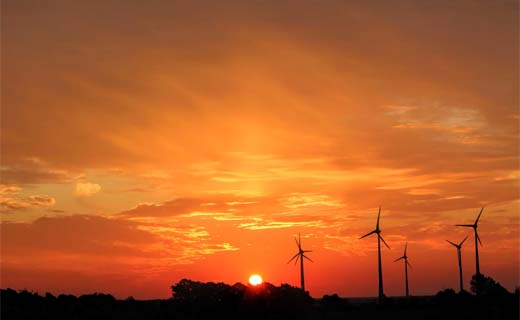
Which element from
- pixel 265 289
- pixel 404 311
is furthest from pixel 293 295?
pixel 404 311

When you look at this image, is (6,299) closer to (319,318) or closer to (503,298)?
(319,318)

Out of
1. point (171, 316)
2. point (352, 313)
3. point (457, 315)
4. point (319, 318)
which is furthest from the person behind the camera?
point (352, 313)

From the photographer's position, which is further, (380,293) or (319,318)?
(380,293)

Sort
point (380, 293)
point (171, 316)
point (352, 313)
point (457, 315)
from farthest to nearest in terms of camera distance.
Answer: point (380, 293) < point (352, 313) < point (171, 316) < point (457, 315)

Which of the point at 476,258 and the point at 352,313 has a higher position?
the point at 476,258

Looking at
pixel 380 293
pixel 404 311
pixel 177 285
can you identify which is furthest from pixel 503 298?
pixel 177 285

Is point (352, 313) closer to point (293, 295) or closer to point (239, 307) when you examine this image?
point (293, 295)

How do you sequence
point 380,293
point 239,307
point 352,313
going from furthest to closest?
point 380,293 → point 352,313 → point 239,307

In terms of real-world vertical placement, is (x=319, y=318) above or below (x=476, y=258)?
below

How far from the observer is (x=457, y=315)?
104875 millimetres

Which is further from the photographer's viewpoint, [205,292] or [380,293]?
[380,293]

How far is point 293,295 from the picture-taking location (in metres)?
134

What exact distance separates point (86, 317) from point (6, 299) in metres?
15.9

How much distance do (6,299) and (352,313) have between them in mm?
71643
